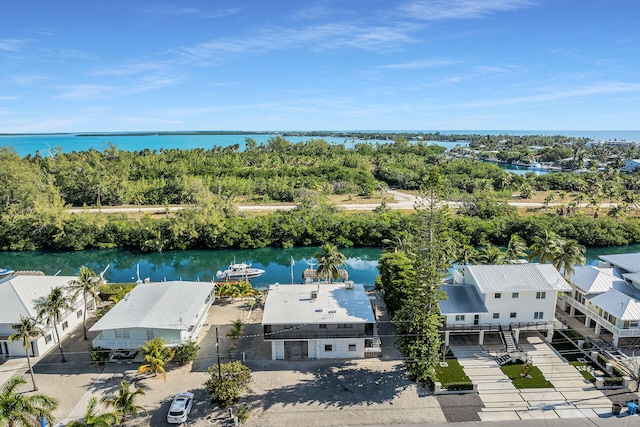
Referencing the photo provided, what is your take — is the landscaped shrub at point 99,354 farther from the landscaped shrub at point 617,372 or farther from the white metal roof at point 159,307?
the landscaped shrub at point 617,372

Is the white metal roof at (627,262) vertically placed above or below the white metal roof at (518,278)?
below

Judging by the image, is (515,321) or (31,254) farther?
(31,254)

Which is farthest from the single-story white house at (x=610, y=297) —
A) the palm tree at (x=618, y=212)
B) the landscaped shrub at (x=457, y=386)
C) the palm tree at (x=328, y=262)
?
the palm tree at (x=618, y=212)

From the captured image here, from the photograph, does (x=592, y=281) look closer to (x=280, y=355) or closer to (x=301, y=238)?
(x=280, y=355)

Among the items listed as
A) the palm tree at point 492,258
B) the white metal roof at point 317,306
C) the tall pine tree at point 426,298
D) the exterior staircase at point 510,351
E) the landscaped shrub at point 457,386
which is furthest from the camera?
the palm tree at point 492,258

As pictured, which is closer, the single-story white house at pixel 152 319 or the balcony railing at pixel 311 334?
the balcony railing at pixel 311 334

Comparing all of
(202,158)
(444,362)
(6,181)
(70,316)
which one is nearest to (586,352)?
(444,362)

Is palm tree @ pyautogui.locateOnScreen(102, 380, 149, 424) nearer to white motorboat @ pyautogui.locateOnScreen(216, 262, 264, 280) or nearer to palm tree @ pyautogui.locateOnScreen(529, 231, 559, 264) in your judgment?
white motorboat @ pyautogui.locateOnScreen(216, 262, 264, 280)
